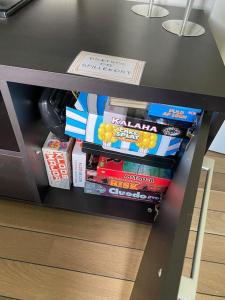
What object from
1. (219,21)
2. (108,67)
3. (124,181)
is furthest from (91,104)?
(219,21)

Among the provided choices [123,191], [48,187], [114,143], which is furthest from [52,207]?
[114,143]

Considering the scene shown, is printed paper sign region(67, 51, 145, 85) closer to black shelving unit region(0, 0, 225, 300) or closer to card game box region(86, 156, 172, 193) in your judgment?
black shelving unit region(0, 0, 225, 300)

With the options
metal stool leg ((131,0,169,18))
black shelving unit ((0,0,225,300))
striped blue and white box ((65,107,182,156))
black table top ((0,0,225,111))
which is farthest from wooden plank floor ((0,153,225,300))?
metal stool leg ((131,0,169,18))

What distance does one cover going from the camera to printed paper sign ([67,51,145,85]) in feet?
1.70

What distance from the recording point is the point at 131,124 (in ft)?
2.27

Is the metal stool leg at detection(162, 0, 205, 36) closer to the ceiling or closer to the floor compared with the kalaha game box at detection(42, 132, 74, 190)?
closer to the ceiling

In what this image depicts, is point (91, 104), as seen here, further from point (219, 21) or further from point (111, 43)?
point (219, 21)

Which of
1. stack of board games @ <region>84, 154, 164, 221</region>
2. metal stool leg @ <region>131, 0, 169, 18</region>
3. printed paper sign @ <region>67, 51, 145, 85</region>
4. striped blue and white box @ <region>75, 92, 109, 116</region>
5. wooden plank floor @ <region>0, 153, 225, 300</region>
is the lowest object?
wooden plank floor @ <region>0, 153, 225, 300</region>

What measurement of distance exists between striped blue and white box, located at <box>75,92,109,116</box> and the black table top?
0.16 m

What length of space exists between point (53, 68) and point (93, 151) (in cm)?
35

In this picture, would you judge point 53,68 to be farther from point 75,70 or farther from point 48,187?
point 48,187

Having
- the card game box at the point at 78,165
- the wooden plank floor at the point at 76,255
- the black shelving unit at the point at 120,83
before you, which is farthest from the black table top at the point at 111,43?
the wooden plank floor at the point at 76,255

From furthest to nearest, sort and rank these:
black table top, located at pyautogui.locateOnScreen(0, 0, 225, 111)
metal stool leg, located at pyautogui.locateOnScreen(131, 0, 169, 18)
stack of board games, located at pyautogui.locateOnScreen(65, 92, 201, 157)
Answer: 1. metal stool leg, located at pyautogui.locateOnScreen(131, 0, 169, 18)
2. stack of board games, located at pyautogui.locateOnScreen(65, 92, 201, 157)
3. black table top, located at pyautogui.locateOnScreen(0, 0, 225, 111)

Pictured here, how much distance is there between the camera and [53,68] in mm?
524
